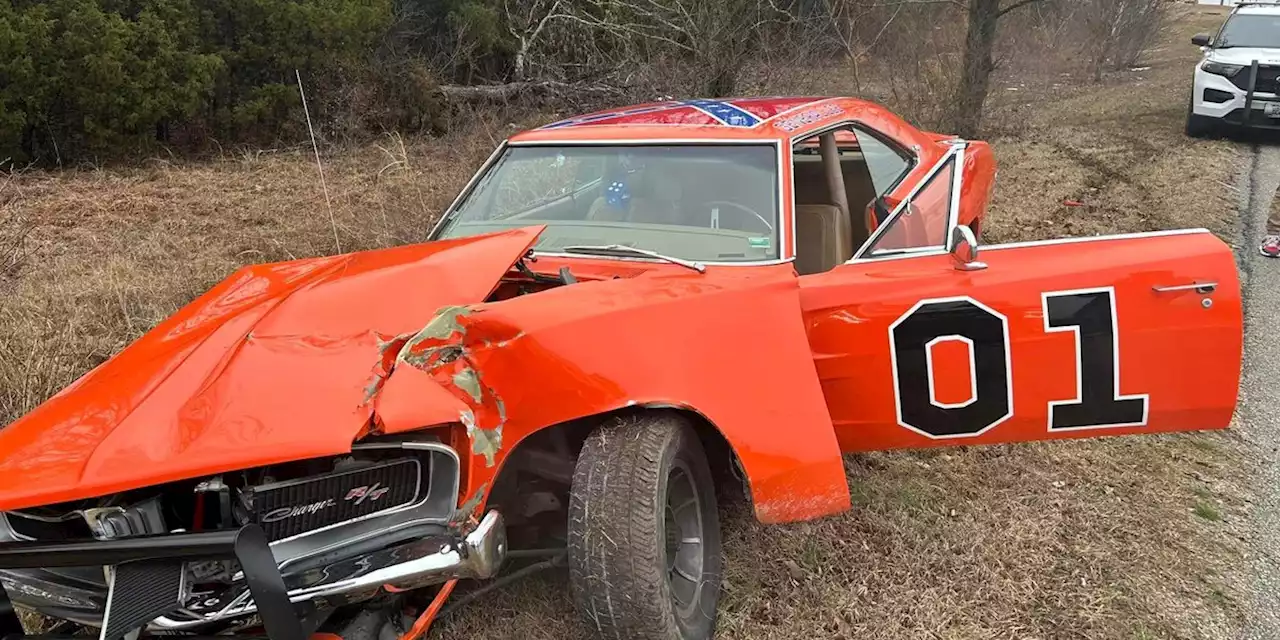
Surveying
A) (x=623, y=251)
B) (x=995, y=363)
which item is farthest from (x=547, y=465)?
(x=995, y=363)

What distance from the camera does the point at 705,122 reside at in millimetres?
3645

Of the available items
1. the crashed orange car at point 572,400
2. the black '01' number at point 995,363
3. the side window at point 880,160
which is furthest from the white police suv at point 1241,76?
the black '01' number at point 995,363

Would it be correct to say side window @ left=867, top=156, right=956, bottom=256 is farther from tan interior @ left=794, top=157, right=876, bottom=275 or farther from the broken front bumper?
the broken front bumper

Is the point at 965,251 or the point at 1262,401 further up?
the point at 965,251

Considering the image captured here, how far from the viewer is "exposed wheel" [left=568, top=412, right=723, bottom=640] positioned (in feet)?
7.13

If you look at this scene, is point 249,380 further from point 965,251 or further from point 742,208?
point 965,251

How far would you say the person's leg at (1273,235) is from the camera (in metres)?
6.21

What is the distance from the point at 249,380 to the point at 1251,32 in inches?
497

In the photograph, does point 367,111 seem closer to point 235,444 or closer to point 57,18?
point 57,18

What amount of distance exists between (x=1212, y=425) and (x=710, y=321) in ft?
5.81

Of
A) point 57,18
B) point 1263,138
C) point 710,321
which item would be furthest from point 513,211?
point 1263,138

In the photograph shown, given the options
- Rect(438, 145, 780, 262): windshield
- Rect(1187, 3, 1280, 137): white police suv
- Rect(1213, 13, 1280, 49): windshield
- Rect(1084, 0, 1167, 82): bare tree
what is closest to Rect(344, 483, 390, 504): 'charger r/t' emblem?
Rect(438, 145, 780, 262): windshield

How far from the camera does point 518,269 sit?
3.05 metres

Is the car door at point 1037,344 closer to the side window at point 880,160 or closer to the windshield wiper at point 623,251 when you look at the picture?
the windshield wiper at point 623,251
